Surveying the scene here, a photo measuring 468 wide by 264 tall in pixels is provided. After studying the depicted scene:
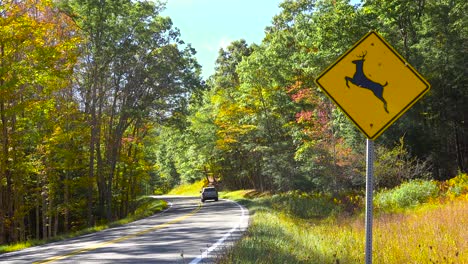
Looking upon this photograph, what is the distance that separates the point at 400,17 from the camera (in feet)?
89.8

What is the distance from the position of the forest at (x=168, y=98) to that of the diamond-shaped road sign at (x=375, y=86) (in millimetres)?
13666

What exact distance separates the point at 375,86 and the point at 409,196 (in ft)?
48.1

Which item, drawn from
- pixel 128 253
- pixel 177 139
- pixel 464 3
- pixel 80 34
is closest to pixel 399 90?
pixel 128 253

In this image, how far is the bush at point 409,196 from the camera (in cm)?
1767

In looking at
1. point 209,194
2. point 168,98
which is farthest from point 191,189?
point 168,98

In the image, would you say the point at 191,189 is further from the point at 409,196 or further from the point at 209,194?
the point at 409,196

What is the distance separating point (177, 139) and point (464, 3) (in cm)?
4503

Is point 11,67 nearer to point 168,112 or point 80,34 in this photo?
point 80,34

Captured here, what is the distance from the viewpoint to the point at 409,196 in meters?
18.0

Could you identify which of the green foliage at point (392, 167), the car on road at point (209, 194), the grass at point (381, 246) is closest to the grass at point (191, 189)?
the car on road at point (209, 194)

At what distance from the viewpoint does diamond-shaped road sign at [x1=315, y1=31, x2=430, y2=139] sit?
15.4 feet

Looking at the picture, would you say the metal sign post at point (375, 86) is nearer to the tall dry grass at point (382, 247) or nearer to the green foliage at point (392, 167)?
the tall dry grass at point (382, 247)

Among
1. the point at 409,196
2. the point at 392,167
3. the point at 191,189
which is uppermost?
the point at 191,189

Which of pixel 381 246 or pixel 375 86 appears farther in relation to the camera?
pixel 381 246
